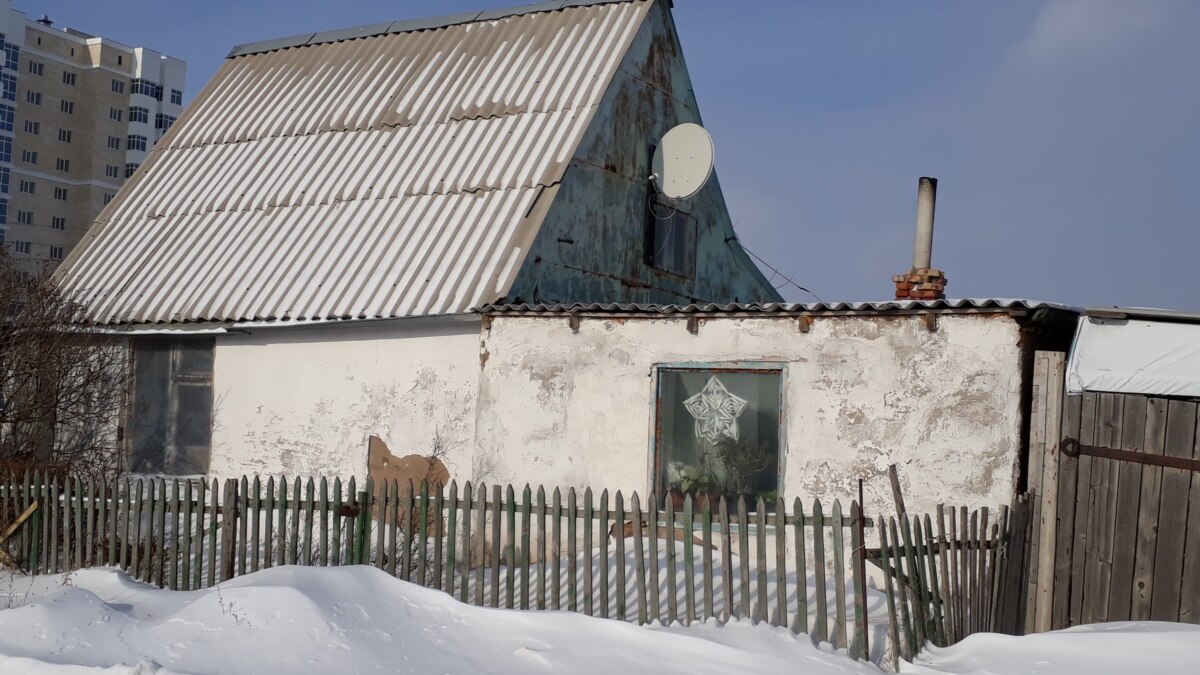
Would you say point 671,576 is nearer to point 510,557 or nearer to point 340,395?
point 510,557

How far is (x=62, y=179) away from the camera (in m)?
82.4

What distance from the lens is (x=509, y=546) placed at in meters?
8.31

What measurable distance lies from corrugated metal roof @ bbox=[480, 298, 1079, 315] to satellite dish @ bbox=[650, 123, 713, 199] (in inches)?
130

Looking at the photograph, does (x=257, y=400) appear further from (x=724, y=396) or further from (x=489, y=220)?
(x=724, y=396)

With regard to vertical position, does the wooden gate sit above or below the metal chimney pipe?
below

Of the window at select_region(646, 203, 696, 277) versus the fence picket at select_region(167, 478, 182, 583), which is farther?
the window at select_region(646, 203, 696, 277)

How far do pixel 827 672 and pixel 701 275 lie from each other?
964cm

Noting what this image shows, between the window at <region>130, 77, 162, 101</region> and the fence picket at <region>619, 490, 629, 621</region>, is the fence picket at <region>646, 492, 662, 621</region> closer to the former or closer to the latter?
the fence picket at <region>619, 490, 629, 621</region>

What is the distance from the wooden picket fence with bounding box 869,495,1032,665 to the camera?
22.9ft

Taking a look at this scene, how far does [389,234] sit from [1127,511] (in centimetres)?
836

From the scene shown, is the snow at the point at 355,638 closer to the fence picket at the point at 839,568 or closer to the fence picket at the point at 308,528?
the fence picket at the point at 839,568

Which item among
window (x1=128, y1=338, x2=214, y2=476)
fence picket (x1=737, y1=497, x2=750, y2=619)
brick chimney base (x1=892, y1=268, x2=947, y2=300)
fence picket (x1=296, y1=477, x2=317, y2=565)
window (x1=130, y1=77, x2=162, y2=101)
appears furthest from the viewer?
window (x1=130, y1=77, x2=162, y2=101)

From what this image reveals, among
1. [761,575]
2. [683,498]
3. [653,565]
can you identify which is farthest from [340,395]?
[761,575]

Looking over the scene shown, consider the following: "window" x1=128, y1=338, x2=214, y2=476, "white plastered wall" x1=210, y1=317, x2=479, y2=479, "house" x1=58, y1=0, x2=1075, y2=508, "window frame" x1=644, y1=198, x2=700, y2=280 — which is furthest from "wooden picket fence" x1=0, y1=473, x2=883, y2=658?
"window frame" x1=644, y1=198, x2=700, y2=280
